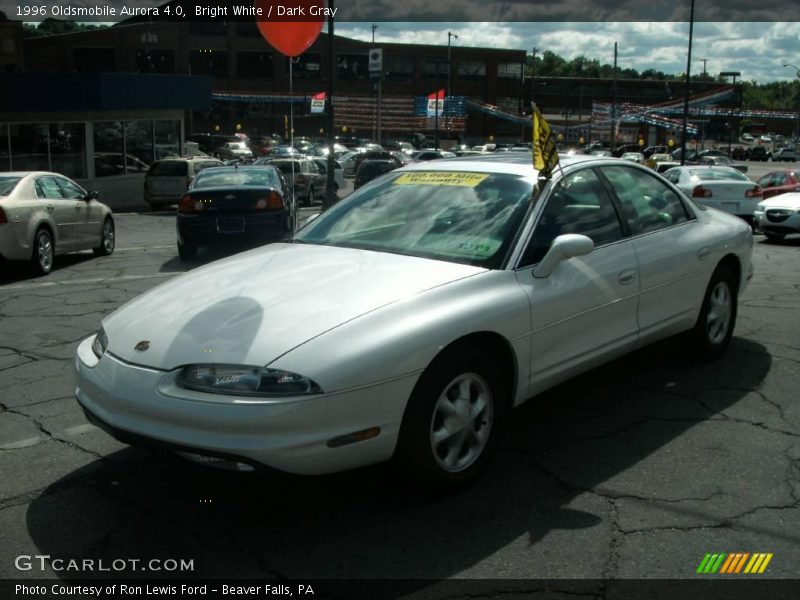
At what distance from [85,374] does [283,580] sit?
1.38 meters

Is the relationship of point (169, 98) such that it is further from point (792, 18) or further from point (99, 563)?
point (99, 563)

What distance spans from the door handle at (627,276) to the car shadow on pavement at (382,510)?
81 centimetres

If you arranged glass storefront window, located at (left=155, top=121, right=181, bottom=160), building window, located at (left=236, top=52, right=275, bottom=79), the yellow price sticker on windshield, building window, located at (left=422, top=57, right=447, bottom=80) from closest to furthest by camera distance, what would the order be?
the yellow price sticker on windshield < glass storefront window, located at (left=155, top=121, right=181, bottom=160) < building window, located at (left=236, top=52, right=275, bottom=79) < building window, located at (left=422, top=57, right=447, bottom=80)

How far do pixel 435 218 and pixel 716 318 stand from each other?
2.56 meters

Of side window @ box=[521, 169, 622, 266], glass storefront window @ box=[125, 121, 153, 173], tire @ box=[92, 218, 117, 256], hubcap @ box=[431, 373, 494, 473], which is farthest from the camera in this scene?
glass storefront window @ box=[125, 121, 153, 173]

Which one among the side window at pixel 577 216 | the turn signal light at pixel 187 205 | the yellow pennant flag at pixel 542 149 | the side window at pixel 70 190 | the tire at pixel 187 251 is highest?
the yellow pennant flag at pixel 542 149

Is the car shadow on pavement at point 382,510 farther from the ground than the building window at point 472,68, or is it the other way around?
the building window at point 472,68

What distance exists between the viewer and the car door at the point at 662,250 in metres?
5.15

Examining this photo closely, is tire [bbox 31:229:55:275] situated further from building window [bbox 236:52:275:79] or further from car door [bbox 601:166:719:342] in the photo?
building window [bbox 236:52:275:79]

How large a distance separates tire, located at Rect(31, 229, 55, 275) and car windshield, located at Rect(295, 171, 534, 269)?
7.26 m

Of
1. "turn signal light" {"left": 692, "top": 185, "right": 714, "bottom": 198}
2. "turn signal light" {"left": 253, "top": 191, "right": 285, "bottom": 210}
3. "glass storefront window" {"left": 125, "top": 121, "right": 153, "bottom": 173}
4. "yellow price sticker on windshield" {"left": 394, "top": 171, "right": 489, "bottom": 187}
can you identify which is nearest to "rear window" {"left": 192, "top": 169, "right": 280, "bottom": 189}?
"turn signal light" {"left": 253, "top": 191, "right": 285, "bottom": 210}

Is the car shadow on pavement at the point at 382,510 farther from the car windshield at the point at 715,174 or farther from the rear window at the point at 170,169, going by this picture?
the rear window at the point at 170,169

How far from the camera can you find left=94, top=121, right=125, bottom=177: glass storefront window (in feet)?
88.6

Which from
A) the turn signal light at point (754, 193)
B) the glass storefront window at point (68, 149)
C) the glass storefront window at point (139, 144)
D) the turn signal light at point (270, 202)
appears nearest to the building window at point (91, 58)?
the glass storefront window at point (139, 144)
